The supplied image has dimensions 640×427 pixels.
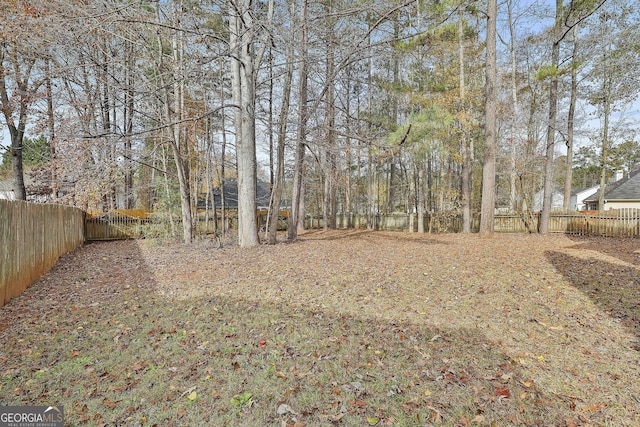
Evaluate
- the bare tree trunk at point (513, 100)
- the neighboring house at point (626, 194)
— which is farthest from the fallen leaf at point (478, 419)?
the neighboring house at point (626, 194)

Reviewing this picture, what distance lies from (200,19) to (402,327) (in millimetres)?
8504

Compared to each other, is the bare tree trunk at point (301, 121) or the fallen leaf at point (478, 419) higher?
the bare tree trunk at point (301, 121)

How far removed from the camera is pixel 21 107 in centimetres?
1143

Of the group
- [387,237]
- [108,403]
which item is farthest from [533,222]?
[108,403]

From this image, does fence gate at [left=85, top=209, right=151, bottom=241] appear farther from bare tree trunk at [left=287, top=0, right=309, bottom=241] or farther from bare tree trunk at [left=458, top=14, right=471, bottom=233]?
bare tree trunk at [left=458, top=14, right=471, bottom=233]

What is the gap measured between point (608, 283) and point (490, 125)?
706 centimetres

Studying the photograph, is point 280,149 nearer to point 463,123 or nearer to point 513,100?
point 463,123

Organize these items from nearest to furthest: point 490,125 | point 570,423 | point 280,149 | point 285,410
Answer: point 570,423 < point 285,410 < point 280,149 < point 490,125

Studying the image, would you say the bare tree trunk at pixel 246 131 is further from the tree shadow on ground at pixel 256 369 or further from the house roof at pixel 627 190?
the house roof at pixel 627 190

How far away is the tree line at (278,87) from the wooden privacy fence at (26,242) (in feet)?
5.37

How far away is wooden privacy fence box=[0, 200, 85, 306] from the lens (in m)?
4.69

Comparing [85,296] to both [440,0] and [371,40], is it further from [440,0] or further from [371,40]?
[440,0]

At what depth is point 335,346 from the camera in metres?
3.20

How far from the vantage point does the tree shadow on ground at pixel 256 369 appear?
2279 millimetres
